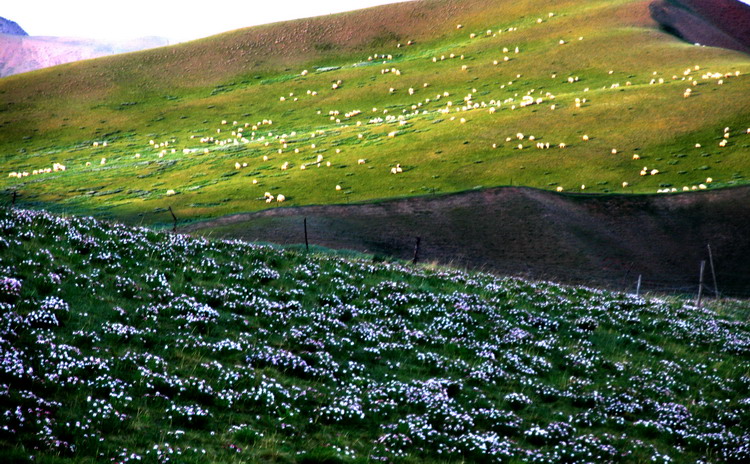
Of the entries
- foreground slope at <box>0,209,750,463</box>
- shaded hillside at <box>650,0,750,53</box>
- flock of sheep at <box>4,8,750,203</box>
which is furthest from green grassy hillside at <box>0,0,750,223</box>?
foreground slope at <box>0,209,750,463</box>

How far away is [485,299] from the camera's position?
25.4 meters

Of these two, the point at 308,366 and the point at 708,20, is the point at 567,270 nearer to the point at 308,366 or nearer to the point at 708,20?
the point at 308,366

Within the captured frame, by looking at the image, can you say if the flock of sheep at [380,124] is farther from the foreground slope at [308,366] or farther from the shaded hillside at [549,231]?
the foreground slope at [308,366]

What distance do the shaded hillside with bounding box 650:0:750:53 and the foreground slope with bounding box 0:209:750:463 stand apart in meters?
146

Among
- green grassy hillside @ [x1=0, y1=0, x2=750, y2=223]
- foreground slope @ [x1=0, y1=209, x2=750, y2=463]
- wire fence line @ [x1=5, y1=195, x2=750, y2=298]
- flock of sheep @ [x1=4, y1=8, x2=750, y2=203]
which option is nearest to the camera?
foreground slope @ [x1=0, y1=209, x2=750, y2=463]

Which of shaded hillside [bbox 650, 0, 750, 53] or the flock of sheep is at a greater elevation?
shaded hillside [bbox 650, 0, 750, 53]

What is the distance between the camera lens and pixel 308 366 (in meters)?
15.4

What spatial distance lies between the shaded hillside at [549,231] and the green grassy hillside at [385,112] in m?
8.78

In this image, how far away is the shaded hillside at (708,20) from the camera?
486 feet

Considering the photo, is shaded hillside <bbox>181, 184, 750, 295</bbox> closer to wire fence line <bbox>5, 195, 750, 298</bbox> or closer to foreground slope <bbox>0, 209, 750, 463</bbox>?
wire fence line <bbox>5, 195, 750, 298</bbox>

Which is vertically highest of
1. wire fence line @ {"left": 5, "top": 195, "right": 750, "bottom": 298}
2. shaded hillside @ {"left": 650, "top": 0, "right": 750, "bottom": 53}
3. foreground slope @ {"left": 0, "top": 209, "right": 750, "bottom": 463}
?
shaded hillside @ {"left": 650, "top": 0, "right": 750, "bottom": 53}

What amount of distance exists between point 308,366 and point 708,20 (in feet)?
602

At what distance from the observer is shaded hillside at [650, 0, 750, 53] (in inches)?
5837

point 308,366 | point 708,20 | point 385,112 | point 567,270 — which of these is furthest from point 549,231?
point 708,20
